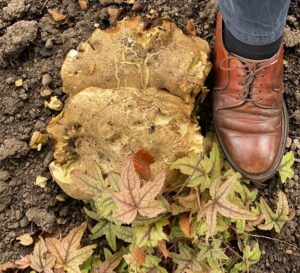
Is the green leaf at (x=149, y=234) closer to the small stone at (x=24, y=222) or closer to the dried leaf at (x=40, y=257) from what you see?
the dried leaf at (x=40, y=257)

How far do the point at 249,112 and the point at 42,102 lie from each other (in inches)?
37.1

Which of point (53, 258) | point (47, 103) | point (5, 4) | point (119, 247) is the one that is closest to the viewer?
point (53, 258)

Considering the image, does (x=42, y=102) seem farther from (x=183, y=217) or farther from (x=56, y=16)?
(x=183, y=217)

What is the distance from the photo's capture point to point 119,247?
2.21m

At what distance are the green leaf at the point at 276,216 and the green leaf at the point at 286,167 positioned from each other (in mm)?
97

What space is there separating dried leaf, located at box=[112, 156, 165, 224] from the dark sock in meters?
0.67

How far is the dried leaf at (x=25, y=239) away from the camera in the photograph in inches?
87.7

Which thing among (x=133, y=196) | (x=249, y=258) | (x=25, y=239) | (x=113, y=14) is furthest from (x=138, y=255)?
(x=113, y=14)

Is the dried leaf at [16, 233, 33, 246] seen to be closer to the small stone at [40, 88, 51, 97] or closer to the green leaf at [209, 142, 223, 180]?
the small stone at [40, 88, 51, 97]

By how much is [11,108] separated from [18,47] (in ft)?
0.95

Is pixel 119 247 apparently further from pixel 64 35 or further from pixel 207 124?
pixel 64 35

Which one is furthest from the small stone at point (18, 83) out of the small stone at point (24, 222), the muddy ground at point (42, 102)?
the small stone at point (24, 222)

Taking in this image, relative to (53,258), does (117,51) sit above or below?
above

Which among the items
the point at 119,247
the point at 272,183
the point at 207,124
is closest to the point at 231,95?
the point at 207,124
